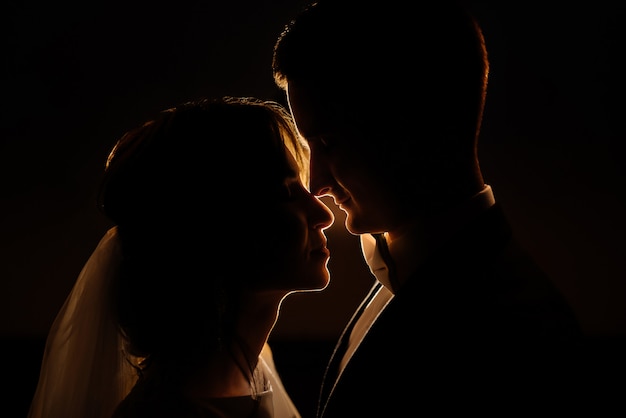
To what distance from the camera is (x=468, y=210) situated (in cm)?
101

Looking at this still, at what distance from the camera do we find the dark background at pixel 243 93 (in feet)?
7.29

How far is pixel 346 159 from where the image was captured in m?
1.05

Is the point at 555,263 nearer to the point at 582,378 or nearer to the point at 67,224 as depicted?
the point at 582,378

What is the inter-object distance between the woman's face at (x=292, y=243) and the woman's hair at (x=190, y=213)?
2 centimetres

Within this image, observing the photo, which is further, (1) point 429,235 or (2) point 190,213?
(2) point 190,213

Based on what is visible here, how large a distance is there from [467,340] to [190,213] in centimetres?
61

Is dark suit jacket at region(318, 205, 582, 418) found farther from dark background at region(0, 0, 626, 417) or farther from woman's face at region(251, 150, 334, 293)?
dark background at region(0, 0, 626, 417)

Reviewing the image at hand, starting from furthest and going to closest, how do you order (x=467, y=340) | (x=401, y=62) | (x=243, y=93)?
(x=243, y=93) → (x=401, y=62) → (x=467, y=340)

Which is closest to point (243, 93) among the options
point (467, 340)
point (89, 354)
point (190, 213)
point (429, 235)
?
point (190, 213)

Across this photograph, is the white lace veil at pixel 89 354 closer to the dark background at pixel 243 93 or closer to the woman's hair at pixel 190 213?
the woman's hair at pixel 190 213

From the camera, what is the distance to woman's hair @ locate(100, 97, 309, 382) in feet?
3.99

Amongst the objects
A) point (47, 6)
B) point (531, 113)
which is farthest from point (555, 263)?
point (47, 6)

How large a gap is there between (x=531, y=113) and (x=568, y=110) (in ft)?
0.43

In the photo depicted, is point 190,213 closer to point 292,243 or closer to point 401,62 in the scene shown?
point 292,243
